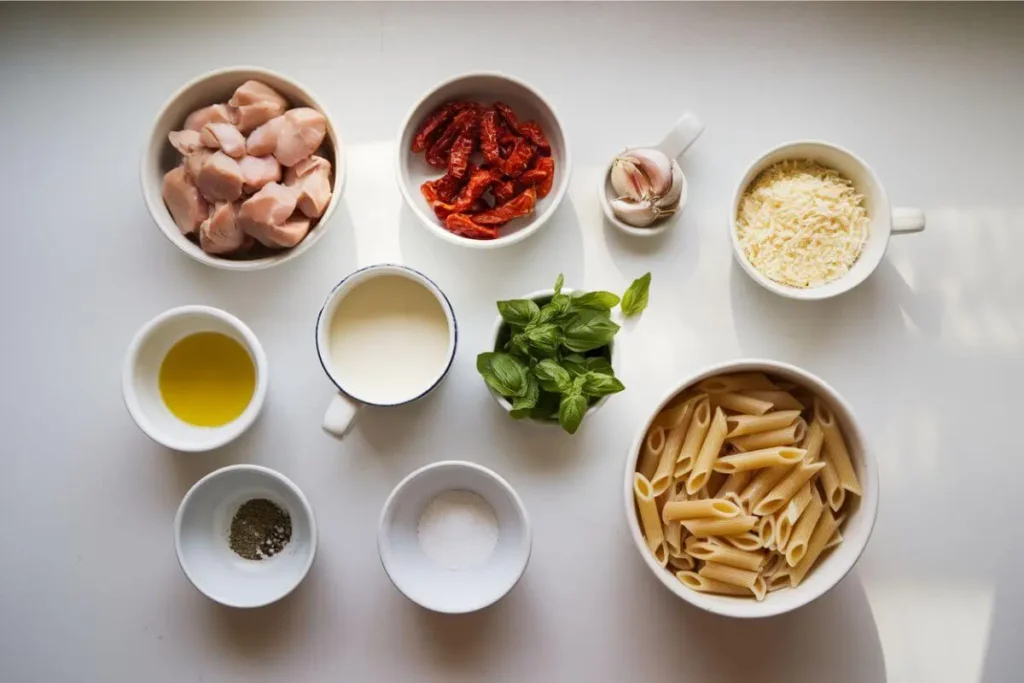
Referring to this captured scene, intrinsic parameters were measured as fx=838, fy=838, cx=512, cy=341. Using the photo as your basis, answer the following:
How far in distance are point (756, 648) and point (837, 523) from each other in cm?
30

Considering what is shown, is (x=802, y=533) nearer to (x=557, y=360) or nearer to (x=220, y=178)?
(x=557, y=360)

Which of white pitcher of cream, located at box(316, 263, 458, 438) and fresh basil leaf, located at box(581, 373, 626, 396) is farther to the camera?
white pitcher of cream, located at box(316, 263, 458, 438)

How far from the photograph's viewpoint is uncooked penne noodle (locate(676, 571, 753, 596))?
1.33 m

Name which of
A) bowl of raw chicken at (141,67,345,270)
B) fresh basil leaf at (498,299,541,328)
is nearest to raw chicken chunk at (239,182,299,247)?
bowl of raw chicken at (141,67,345,270)

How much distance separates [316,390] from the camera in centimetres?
150

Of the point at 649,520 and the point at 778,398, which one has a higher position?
the point at 778,398

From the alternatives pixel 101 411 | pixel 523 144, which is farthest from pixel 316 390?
pixel 523 144

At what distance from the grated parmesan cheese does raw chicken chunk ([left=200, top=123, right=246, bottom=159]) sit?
847 mm

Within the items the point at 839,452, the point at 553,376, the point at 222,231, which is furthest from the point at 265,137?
the point at 839,452

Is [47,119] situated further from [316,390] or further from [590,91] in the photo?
[590,91]

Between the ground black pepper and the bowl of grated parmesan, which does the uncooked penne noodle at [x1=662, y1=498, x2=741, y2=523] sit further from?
the ground black pepper

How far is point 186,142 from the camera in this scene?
138 centimetres

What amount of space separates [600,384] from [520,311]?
0.17 meters

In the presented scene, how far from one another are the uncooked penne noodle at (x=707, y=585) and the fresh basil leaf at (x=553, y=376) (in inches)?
14.4
